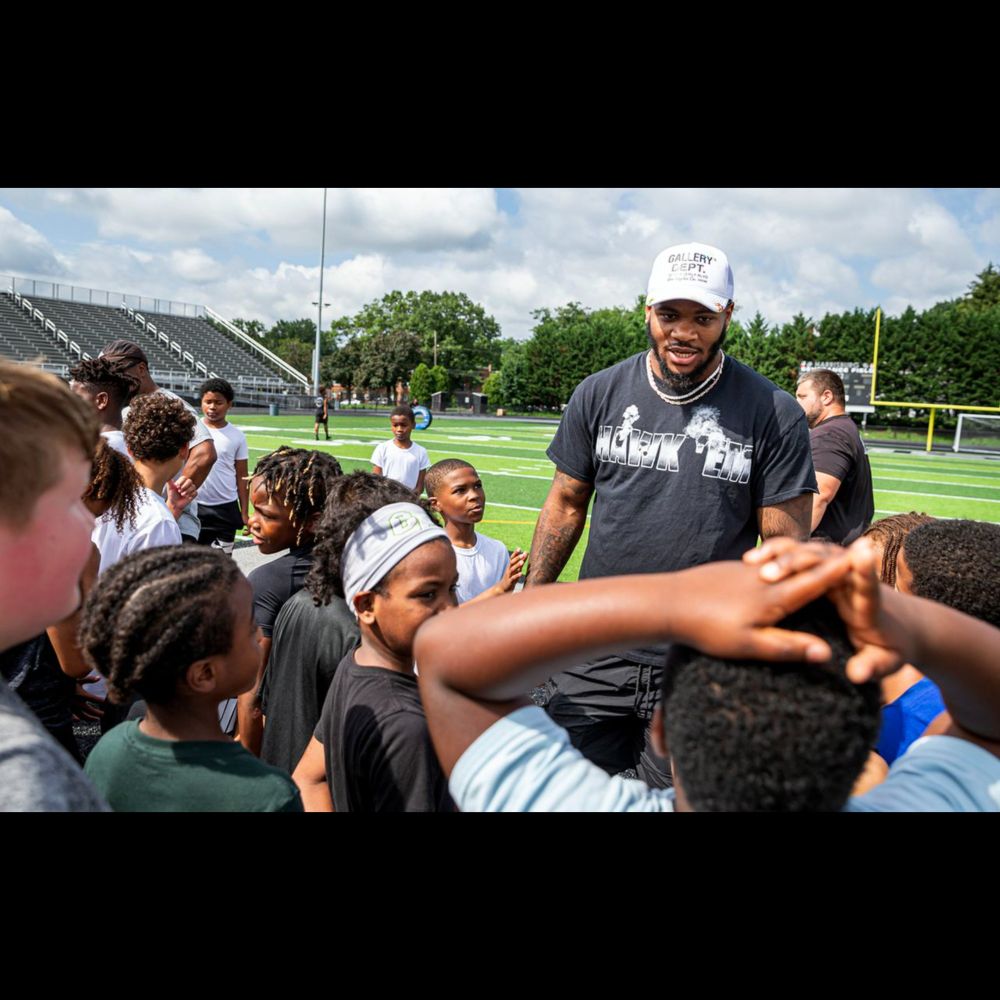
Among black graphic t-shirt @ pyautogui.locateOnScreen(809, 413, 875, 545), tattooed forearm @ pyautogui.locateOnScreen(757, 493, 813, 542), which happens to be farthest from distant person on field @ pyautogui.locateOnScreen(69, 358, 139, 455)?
black graphic t-shirt @ pyautogui.locateOnScreen(809, 413, 875, 545)

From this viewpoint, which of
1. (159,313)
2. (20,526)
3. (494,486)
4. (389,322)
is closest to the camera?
(20,526)

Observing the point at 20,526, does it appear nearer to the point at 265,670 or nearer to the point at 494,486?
the point at 265,670

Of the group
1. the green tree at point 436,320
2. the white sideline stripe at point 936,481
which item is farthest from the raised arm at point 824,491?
the green tree at point 436,320

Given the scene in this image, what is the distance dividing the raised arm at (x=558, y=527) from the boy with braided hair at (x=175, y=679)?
166 centimetres

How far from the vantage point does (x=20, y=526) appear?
1.13 m

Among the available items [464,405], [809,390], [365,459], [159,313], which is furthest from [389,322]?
[809,390]

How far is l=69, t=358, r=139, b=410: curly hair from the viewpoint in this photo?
485 centimetres

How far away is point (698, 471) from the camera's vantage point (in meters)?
2.92

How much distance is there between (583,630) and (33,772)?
77 centimetres

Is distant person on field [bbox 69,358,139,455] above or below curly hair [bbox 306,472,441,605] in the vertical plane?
above

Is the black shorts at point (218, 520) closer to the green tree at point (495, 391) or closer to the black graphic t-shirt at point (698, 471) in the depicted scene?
the black graphic t-shirt at point (698, 471)

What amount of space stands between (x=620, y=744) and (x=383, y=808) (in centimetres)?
149

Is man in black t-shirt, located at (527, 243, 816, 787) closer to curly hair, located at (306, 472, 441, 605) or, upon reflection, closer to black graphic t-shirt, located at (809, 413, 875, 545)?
curly hair, located at (306, 472, 441, 605)

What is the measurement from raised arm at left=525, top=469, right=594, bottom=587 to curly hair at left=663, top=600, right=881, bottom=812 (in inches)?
91.4
